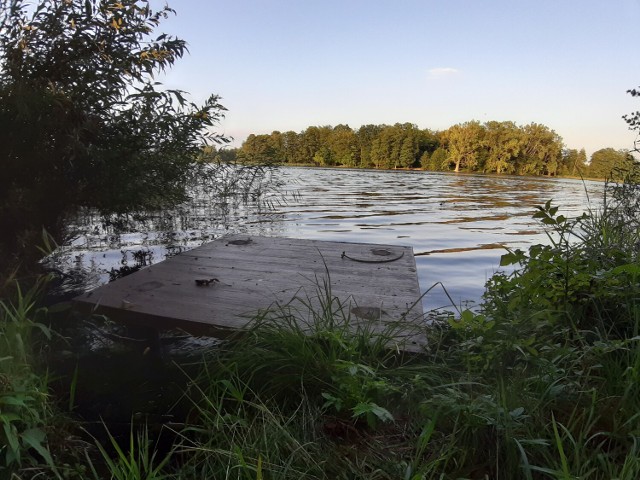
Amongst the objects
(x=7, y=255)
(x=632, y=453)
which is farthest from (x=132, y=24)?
(x=632, y=453)

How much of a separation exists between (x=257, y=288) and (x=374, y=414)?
1.85 metres

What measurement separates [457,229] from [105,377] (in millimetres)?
7518

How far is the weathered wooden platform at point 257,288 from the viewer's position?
9.29 ft

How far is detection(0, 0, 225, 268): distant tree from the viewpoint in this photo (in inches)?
150

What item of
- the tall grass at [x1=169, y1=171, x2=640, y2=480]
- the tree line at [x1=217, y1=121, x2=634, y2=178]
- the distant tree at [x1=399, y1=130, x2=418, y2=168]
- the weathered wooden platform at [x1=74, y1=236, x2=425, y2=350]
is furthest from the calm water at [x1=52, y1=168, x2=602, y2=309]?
the distant tree at [x1=399, y1=130, x2=418, y2=168]

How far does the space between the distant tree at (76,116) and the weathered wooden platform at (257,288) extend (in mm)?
1028

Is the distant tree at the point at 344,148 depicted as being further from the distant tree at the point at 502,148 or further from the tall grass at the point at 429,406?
the tall grass at the point at 429,406

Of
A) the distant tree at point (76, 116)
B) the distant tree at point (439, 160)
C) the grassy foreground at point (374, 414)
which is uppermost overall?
the distant tree at point (439, 160)

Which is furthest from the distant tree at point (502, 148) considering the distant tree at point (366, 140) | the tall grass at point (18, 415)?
the tall grass at point (18, 415)

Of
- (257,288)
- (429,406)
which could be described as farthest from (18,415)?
(257,288)

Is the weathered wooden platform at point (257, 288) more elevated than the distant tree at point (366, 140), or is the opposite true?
the distant tree at point (366, 140)

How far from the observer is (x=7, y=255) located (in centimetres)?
406

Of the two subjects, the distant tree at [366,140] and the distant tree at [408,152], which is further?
the distant tree at [366,140]

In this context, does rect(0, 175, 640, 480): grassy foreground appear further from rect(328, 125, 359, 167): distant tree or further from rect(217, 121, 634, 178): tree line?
rect(328, 125, 359, 167): distant tree
